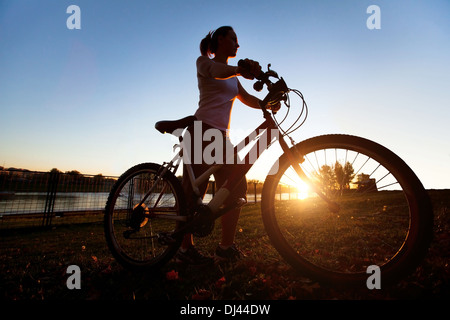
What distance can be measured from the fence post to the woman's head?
22.3 ft

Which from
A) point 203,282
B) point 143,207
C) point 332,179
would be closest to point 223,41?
point 332,179

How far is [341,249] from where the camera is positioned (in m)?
2.52

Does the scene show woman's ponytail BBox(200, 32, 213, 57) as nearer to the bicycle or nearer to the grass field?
the bicycle

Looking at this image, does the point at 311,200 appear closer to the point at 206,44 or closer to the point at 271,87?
the point at 271,87

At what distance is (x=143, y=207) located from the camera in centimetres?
243

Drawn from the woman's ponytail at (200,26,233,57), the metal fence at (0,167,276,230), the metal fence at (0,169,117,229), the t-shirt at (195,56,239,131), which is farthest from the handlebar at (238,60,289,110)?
the metal fence at (0,169,117,229)

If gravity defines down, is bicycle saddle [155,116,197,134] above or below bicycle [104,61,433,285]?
above

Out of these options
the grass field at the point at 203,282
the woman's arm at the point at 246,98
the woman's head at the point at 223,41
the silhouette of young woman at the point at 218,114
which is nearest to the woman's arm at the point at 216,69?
the silhouette of young woman at the point at 218,114

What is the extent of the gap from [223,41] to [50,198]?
7435 millimetres

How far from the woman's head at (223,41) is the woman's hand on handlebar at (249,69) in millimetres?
902

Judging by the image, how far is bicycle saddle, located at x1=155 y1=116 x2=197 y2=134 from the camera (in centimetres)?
227
